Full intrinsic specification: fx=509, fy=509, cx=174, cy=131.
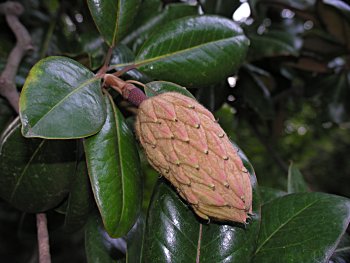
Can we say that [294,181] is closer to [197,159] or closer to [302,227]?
[302,227]

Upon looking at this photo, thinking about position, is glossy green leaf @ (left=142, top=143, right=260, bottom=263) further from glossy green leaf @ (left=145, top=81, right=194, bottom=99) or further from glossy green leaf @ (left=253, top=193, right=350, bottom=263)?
glossy green leaf @ (left=145, top=81, right=194, bottom=99)

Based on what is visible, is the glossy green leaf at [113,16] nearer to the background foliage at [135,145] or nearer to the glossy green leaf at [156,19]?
the background foliage at [135,145]

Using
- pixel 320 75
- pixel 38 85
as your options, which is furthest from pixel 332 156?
pixel 38 85

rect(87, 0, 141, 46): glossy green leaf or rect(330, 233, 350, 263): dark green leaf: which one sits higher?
rect(87, 0, 141, 46): glossy green leaf

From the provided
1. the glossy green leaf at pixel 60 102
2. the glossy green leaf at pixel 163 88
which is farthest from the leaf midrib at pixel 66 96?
the glossy green leaf at pixel 163 88

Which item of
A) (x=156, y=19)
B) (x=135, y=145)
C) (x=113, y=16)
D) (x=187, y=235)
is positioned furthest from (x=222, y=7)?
(x=187, y=235)

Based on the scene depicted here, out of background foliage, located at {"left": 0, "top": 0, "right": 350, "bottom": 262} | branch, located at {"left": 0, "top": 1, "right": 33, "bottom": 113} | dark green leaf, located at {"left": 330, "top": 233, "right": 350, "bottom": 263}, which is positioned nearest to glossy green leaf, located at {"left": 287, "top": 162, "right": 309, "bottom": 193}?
background foliage, located at {"left": 0, "top": 0, "right": 350, "bottom": 262}

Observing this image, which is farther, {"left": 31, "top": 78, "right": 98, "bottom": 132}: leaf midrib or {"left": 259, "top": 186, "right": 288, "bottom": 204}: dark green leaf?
{"left": 259, "top": 186, "right": 288, "bottom": 204}: dark green leaf

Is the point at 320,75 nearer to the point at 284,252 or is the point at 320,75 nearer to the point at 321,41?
the point at 321,41
